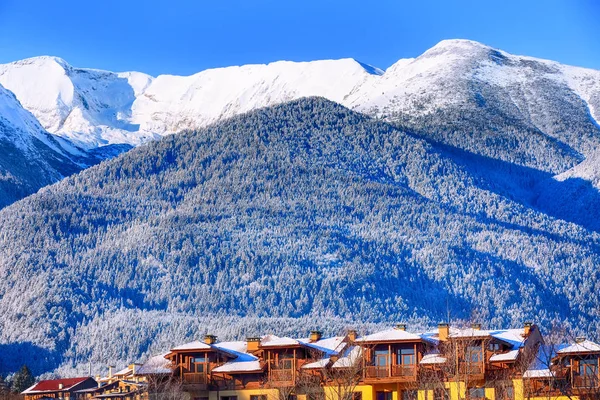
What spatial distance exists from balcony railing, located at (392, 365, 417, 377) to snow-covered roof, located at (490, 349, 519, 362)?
5489 millimetres

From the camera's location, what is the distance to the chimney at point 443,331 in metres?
103

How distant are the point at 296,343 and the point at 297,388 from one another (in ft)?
11.0

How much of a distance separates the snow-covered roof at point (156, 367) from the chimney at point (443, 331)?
64.8 feet

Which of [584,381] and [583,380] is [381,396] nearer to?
[583,380]

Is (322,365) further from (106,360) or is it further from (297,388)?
(106,360)

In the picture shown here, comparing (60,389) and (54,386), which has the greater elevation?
(54,386)

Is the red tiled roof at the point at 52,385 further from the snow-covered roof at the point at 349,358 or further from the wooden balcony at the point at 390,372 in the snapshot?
the wooden balcony at the point at 390,372

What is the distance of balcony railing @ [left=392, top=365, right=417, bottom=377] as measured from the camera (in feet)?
334

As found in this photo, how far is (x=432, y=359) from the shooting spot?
10112 centimetres

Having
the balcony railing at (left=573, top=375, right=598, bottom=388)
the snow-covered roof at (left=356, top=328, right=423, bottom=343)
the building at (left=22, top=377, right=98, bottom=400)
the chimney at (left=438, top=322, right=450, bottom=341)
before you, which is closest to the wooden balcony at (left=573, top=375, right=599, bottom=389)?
the balcony railing at (left=573, top=375, right=598, bottom=388)

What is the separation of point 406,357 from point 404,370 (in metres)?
1.09

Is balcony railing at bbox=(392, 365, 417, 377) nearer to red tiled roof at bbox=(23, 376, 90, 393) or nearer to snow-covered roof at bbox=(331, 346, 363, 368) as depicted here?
snow-covered roof at bbox=(331, 346, 363, 368)

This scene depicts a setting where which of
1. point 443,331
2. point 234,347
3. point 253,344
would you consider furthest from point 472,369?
point 234,347

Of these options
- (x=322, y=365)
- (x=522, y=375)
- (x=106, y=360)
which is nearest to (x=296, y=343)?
(x=322, y=365)
